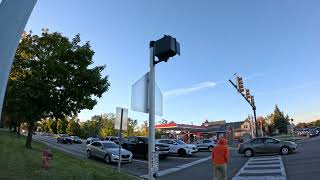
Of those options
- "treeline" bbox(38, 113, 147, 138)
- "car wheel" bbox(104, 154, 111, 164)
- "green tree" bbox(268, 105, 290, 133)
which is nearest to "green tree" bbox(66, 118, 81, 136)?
"treeline" bbox(38, 113, 147, 138)

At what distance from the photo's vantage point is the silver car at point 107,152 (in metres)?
25.0

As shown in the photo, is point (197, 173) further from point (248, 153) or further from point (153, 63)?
point (153, 63)

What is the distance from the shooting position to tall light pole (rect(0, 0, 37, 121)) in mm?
4129

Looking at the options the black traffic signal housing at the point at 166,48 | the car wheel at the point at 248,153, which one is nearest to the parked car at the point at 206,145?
the car wheel at the point at 248,153

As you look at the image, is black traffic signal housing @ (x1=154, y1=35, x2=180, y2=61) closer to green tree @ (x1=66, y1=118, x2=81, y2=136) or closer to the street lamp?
the street lamp

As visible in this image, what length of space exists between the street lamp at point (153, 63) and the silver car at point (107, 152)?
1764 centimetres

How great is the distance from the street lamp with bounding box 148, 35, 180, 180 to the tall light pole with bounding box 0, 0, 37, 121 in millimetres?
3364

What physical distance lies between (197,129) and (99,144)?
174 feet

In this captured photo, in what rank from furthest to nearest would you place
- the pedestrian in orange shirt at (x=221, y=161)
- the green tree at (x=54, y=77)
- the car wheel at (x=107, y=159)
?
the green tree at (x=54, y=77) < the car wheel at (x=107, y=159) < the pedestrian in orange shirt at (x=221, y=161)

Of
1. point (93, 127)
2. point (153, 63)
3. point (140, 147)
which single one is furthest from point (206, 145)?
point (93, 127)

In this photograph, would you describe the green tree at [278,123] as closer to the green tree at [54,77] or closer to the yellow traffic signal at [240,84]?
the yellow traffic signal at [240,84]

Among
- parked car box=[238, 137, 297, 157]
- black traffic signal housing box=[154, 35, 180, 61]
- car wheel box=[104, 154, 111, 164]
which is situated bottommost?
car wheel box=[104, 154, 111, 164]

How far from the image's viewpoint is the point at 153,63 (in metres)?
7.67

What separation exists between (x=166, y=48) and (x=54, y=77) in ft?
73.6
